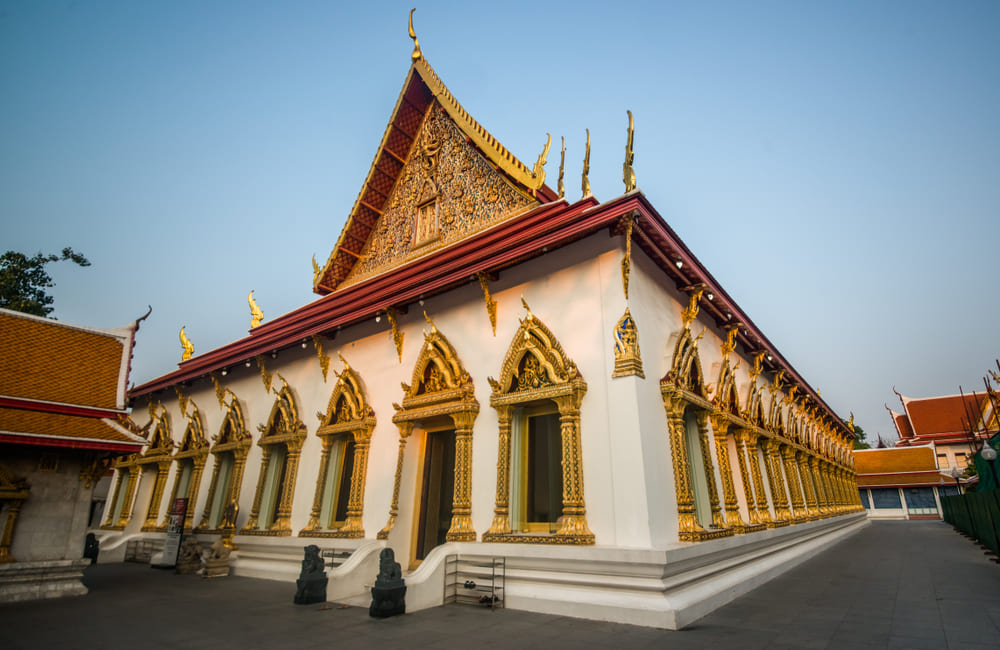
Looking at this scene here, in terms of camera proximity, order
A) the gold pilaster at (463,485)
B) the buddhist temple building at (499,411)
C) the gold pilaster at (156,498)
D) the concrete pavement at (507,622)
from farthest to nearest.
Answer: the gold pilaster at (156,498) < the gold pilaster at (463,485) < the buddhist temple building at (499,411) < the concrete pavement at (507,622)

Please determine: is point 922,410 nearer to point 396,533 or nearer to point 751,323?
point 751,323

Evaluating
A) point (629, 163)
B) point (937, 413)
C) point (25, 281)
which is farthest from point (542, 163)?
point (937, 413)

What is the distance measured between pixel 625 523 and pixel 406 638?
2.21 meters

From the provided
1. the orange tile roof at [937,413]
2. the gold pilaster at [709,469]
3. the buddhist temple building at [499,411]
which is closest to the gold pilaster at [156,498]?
the buddhist temple building at [499,411]

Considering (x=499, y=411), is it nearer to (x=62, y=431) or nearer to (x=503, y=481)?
(x=503, y=481)

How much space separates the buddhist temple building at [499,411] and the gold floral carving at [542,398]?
0.02 metres

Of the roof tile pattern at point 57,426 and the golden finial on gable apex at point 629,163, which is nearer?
the golden finial on gable apex at point 629,163

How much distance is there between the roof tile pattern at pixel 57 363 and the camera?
7.45 m

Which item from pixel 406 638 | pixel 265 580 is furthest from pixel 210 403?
pixel 406 638

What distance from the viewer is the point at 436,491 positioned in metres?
7.19

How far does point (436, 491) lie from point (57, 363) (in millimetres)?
6266

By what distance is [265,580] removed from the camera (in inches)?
309

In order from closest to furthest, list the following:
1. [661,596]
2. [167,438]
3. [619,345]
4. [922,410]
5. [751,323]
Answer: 1. [661,596]
2. [619,345]
3. [751,323]
4. [167,438]
5. [922,410]

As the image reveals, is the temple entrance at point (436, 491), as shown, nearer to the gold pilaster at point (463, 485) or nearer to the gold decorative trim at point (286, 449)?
the gold pilaster at point (463, 485)
